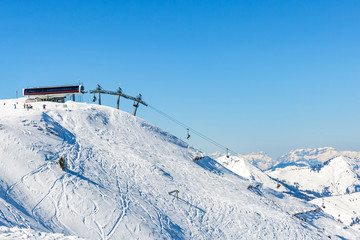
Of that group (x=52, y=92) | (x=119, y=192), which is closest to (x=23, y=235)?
(x=119, y=192)

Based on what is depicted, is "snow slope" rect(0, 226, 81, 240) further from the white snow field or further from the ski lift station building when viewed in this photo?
the ski lift station building

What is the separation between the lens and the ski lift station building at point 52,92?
73.8m

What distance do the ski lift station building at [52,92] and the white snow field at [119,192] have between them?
18194 mm

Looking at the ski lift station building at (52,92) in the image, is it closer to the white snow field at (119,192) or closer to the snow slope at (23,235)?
the white snow field at (119,192)

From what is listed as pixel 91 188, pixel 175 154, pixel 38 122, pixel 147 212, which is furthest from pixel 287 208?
pixel 38 122

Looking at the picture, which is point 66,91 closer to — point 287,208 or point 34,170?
point 34,170

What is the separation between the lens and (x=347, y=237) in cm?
4628

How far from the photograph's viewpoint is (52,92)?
73562 millimetres

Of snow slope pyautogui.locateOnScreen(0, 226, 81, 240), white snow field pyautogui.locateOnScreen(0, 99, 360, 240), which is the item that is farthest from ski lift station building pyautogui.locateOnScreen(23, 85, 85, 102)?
snow slope pyautogui.locateOnScreen(0, 226, 81, 240)

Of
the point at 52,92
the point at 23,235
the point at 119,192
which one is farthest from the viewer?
the point at 52,92

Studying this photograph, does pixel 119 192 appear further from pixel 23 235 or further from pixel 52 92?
pixel 52 92

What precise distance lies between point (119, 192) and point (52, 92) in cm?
→ 4996

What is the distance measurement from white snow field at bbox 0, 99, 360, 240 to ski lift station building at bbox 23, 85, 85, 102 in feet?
59.7

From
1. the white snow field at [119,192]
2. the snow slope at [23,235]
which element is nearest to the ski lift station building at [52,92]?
the white snow field at [119,192]
